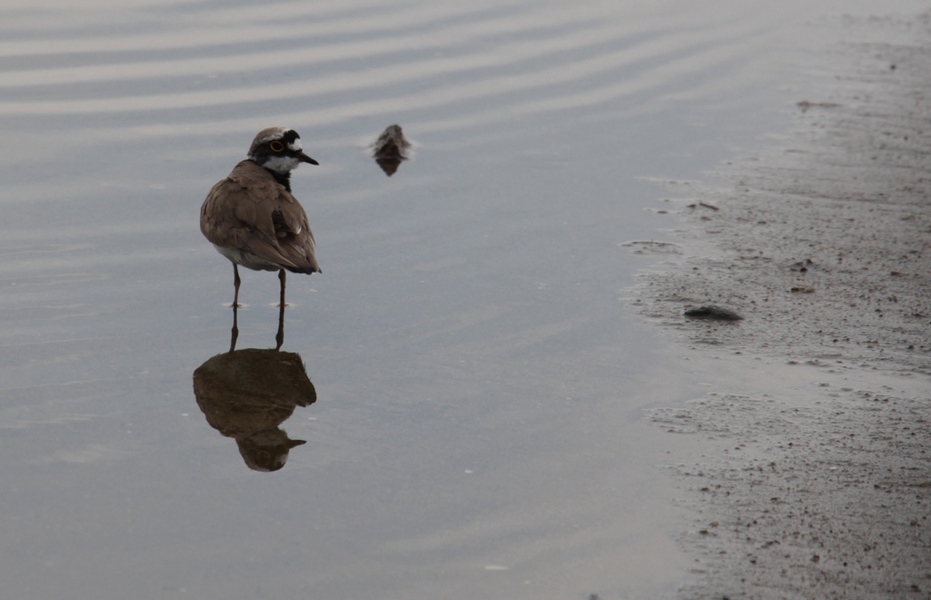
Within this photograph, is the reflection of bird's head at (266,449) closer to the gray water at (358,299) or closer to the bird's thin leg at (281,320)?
the gray water at (358,299)

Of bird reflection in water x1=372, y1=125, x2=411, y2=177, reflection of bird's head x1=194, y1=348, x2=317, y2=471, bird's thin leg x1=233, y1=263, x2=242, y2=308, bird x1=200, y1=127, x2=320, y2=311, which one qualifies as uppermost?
bird reflection in water x1=372, y1=125, x2=411, y2=177

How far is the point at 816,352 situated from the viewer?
6.85 metres

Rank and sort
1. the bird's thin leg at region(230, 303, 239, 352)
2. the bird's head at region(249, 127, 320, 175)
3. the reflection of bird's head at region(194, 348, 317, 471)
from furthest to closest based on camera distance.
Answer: the bird's head at region(249, 127, 320, 175) < the bird's thin leg at region(230, 303, 239, 352) < the reflection of bird's head at region(194, 348, 317, 471)

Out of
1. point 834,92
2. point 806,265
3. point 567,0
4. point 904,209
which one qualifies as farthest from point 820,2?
point 806,265

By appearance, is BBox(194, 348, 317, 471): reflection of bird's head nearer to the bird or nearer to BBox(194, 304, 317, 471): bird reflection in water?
BBox(194, 304, 317, 471): bird reflection in water

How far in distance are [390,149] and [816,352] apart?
4647mm

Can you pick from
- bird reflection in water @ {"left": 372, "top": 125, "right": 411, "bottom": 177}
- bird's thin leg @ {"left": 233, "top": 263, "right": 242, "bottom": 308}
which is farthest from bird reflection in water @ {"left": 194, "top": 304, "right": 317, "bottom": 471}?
bird reflection in water @ {"left": 372, "top": 125, "right": 411, "bottom": 177}

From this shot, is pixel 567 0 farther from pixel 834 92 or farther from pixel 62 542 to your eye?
pixel 62 542

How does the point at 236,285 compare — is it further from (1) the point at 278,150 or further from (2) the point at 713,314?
(2) the point at 713,314

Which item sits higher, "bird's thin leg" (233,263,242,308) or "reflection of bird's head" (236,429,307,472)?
"bird's thin leg" (233,263,242,308)

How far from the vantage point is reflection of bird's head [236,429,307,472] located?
5656 mm

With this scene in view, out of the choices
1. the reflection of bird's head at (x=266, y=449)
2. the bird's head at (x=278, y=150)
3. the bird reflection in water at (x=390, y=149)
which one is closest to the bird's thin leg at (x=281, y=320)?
the bird's head at (x=278, y=150)

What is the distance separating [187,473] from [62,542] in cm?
74

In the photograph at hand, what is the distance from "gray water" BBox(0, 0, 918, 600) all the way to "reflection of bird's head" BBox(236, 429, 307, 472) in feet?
0.18
